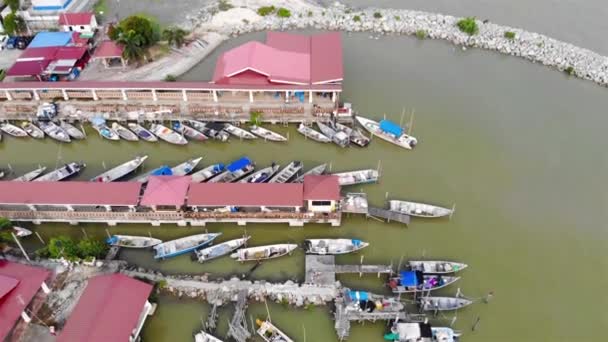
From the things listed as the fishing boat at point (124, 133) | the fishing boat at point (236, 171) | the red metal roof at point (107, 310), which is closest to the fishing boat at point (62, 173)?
the fishing boat at point (124, 133)

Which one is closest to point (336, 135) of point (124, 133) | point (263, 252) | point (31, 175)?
point (263, 252)

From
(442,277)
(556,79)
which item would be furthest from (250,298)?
(556,79)

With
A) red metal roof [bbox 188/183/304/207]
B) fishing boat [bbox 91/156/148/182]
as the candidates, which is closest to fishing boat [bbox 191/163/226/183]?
red metal roof [bbox 188/183/304/207]

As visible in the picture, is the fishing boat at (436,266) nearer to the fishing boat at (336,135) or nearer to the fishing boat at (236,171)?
the fishing boat at (336,135)

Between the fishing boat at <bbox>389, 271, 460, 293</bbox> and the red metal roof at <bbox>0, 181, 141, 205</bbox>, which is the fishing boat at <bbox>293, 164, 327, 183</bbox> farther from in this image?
the red metal roof at <bbox>0, 181, 141, 205</bbox>

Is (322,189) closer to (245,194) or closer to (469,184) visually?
(245,194)
